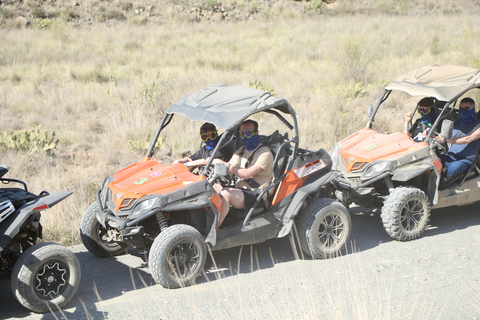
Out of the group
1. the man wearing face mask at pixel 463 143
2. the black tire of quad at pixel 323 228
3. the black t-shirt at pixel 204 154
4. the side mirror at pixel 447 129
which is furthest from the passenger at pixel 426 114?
the black t-shirt at pixel 204 154

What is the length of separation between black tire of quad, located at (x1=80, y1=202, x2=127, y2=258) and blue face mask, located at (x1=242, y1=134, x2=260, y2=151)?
189 cm

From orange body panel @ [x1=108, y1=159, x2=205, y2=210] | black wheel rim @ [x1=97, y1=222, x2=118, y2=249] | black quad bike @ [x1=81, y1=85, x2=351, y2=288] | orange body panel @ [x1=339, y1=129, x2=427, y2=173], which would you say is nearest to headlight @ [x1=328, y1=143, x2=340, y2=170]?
orange body panel @ [x1=339, y1=129, x2=427, y2=173]

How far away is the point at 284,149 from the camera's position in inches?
239

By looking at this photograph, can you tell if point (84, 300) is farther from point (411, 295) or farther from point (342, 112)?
point (342, 112)

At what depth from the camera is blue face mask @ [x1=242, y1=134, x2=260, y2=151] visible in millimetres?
6002

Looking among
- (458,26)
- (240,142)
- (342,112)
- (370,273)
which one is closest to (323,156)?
(240,142)

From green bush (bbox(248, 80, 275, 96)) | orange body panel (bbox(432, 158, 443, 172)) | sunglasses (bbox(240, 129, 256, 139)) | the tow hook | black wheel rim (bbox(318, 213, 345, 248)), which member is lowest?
black wheel rim (bbox(318, 213, 345, 248))

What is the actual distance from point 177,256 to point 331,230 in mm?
2036

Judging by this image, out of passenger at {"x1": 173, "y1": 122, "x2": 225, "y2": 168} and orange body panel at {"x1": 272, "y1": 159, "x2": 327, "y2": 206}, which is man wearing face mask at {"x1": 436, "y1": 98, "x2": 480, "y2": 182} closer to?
orange body panel at {"x1": 272, "y1": 159, "x2": 327, "y2": 206}

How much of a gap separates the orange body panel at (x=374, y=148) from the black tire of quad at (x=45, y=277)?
3.94m

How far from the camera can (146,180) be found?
17.9ft

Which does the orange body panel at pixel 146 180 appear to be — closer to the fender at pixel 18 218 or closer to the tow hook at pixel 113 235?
the tow hook at pixel 113 235

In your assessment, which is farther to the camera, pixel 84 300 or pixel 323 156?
pixel 323 156

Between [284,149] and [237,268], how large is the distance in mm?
1529
